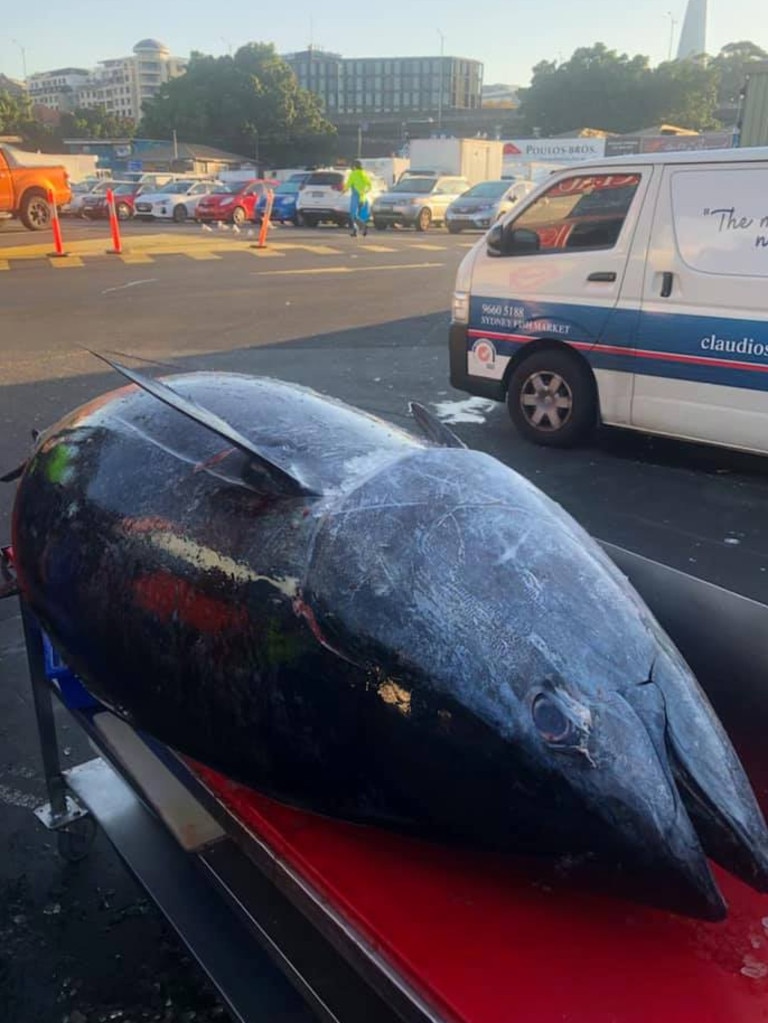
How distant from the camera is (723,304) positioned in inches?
213

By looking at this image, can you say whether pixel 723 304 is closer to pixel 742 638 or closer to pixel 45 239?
pixel 742 638

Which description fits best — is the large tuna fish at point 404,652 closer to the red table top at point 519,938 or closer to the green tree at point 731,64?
the red table top at point 519,938

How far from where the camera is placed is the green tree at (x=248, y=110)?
78.8 m

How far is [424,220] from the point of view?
2858 centimetres

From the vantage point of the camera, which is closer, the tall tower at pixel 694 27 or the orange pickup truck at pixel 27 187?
the orange pickup truck at pixel 27 187

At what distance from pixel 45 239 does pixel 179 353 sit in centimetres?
1484

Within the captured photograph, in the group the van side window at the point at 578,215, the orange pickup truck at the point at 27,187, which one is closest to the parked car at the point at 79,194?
the orange pickup truck at the point at 27,187

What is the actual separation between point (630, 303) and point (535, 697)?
495 centimetres

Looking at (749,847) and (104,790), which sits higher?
(749,847)

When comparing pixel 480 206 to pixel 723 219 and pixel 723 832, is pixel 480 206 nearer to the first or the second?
pixel 723 219

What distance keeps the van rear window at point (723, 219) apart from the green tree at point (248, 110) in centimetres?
7977

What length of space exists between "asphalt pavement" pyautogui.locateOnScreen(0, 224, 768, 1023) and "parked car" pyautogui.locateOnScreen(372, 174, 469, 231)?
816cm

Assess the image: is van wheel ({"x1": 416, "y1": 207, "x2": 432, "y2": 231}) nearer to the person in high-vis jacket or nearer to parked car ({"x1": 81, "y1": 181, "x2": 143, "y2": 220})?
the person in high-vis jacket

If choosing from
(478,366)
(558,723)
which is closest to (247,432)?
(558,723)
